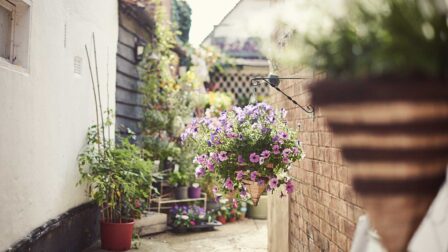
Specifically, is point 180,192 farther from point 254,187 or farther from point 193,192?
point 254,187

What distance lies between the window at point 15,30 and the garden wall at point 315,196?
2062 mm

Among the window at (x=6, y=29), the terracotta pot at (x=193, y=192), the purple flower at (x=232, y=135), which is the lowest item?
the terracotta pot at (x=193, y=192)

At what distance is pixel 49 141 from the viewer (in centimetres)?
403

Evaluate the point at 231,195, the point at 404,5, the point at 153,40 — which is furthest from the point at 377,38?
the point at 153,40

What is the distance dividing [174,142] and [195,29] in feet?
14.4

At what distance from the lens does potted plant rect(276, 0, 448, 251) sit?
0.80 m

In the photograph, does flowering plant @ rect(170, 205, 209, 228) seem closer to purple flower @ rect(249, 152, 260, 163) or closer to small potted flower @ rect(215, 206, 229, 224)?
small potted flower @ rect(215, 206, 229, 224)

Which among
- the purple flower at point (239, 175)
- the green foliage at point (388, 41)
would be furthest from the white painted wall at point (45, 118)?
the green foliage at point (388, 41)

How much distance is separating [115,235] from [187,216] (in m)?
1.56

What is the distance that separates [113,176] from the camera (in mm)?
5113

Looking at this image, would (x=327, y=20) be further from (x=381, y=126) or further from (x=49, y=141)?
(x=49, y=141)

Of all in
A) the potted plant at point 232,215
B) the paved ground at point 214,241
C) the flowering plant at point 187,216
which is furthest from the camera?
the potted plant at point 232,215

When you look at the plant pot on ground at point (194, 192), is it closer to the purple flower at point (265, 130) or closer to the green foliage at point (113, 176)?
the green foliage at point (113, 176)

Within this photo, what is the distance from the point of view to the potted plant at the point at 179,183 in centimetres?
708
